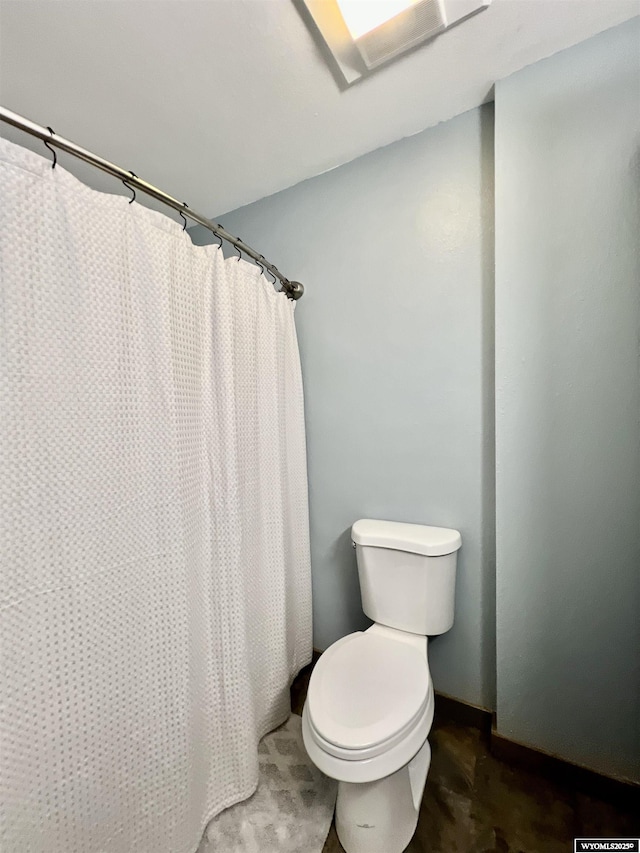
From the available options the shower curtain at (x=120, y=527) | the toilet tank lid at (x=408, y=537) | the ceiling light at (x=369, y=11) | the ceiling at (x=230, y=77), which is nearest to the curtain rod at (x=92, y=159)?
the shower curtain at (x=120, y=527)

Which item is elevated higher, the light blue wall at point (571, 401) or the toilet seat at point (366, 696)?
the light blue wall at point (571, 401)

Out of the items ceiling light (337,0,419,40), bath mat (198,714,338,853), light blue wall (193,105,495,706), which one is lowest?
bath mat (198,714,338,853)

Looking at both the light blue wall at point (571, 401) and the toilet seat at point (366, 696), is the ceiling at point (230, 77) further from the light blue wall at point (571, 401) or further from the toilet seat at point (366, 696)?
the toilet seat at point (366, 696)

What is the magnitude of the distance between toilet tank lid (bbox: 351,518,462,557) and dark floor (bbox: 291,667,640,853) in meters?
0.72

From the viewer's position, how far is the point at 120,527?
0.82 meters

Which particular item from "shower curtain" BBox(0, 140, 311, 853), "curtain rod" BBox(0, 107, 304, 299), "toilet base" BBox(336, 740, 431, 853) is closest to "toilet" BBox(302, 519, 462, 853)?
"toilet base" BBox(336, 740, 431, 853)

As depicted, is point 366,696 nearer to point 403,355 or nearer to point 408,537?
point 408,537

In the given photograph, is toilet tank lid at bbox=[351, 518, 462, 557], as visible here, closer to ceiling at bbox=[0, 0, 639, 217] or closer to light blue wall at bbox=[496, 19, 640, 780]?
light blue wall at bbox=[496, 19, 640, 780]

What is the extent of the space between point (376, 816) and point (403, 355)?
1415mm

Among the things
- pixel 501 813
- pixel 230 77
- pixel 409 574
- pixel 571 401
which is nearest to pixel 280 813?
pixel 501 813

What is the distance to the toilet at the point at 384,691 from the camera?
0.84 m

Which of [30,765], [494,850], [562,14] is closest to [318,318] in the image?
[562,14]

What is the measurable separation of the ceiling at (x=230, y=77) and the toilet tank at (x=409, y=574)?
1.49 m

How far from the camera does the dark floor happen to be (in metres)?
0.94
